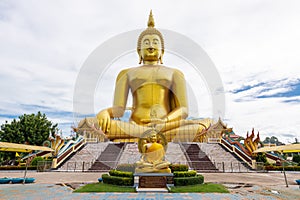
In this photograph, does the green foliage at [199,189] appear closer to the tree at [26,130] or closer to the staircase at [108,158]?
the staircase at [108,158]

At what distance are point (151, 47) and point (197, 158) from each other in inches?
412

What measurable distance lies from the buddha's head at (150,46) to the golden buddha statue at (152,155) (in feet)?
42.3

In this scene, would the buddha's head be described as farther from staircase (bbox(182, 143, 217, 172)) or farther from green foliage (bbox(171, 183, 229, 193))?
green foliage (bbox(171, 183, 229, 193))

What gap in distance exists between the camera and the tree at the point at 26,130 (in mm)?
23359

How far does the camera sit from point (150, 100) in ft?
65.9

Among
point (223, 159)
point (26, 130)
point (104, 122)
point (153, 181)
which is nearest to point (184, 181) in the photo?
point (153, 181)

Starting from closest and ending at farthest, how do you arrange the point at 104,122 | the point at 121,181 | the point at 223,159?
1. the point at 121,181
2. the point at 223,159
3. the point at 104,122

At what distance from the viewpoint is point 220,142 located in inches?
754

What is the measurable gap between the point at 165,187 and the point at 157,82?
528 inches

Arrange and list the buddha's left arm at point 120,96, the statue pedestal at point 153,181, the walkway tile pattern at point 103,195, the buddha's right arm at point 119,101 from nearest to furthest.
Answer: the walkway tile pattern at point 103,195
the statue pedestal at point 153,181
the buddha's right arm at point 119,101
the buddha's left arm at point 120,96

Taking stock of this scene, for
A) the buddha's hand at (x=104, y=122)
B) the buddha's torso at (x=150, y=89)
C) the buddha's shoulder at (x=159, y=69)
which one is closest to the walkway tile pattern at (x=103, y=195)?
the buddha's hand at (x=104, y=122)

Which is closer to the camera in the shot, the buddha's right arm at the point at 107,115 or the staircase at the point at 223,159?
the staircase at the point at 223,159

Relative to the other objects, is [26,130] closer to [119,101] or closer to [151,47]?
[119,101]

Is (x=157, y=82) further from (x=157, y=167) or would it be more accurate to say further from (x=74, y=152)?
(x=157, y=167)
